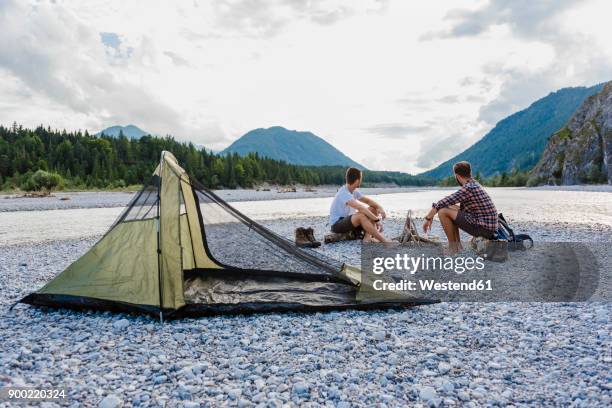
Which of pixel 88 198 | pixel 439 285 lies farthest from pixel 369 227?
pixel 88 198

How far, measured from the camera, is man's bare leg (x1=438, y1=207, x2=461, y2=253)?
29.5 feet

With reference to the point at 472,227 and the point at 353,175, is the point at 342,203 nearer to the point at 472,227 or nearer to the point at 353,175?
the point at 353,175

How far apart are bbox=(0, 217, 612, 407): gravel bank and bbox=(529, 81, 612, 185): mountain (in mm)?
93294

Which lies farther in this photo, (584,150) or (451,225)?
(584,150)

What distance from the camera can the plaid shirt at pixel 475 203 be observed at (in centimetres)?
864

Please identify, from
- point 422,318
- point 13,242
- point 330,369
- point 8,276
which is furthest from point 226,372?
point 13,242

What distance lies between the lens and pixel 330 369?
4496mm

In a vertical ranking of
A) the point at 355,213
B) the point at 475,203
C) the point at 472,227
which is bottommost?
the point at 472,227

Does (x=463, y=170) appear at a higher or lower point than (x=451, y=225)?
higher

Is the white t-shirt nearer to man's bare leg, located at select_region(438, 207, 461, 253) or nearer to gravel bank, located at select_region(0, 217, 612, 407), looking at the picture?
man's bare leg, located at select_region(438, 207, 461, 253)

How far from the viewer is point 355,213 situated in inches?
433

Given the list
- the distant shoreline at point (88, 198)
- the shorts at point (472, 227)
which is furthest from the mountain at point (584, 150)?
the shorts at point (472, 227)

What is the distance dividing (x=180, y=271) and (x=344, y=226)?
5.76 metres

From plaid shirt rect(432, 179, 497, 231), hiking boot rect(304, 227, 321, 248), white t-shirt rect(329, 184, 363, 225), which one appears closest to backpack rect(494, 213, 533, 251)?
plaid shirt rect(432, 179, 497, 231)
